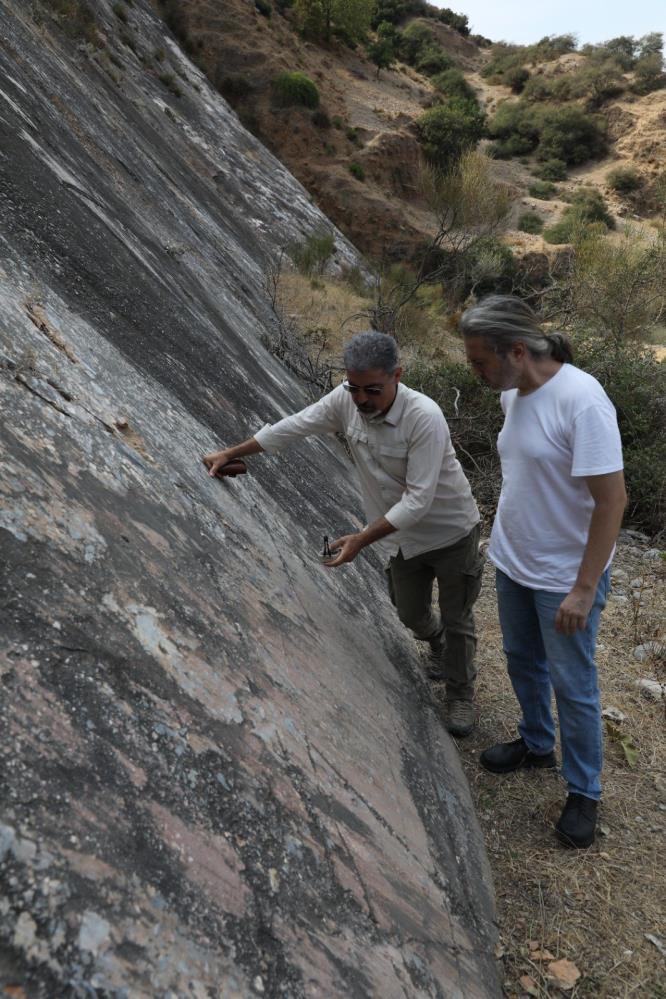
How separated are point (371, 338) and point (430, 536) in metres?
0.85

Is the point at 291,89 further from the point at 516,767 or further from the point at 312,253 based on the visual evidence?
the point at 516,767

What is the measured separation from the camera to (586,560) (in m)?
1.95

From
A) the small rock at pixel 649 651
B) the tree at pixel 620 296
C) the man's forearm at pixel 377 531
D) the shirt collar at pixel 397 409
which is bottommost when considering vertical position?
the tree at pixel 620 296

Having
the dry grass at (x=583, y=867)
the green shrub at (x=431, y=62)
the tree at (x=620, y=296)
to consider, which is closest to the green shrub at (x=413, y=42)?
the green shrub at (x=431, y=62)

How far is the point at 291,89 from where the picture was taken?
20.2 metres

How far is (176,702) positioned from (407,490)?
1203 mm

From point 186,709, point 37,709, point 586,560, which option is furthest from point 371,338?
point 37,709

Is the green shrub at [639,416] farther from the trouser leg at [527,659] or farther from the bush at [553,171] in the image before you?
the bush at [553,171]

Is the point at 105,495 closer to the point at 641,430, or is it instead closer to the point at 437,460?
the point at 437,460

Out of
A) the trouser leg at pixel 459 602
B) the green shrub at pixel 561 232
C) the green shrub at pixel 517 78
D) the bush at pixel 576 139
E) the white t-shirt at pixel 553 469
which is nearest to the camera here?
the white t-shirt at pixel 553 469

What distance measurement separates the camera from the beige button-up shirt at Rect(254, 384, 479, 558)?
88.0 inches

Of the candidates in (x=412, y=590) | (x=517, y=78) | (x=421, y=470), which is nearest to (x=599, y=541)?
(x=421, y=470)

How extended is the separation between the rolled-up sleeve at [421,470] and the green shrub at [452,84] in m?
37.5

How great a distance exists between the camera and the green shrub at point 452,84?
3406 centimetres
